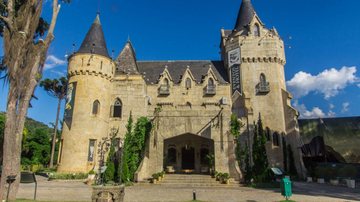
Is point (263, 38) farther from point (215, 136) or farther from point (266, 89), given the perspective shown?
point (215, 136)

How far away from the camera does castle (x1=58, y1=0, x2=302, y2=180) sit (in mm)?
22750

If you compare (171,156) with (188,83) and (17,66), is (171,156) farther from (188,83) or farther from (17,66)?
(17,66)

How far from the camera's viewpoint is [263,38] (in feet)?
107

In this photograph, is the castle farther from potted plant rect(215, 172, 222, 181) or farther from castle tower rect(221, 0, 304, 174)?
potted plant rect(215, 172, 222, 181)

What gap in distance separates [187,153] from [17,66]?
66.9 ft

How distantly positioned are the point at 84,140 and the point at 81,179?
386 centimetres

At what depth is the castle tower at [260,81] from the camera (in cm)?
2892

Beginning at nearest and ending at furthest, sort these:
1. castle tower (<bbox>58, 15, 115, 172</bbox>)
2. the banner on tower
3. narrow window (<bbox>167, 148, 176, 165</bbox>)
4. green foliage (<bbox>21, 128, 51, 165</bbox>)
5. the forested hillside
Result: castle tower (<bbox>58, 15, 115, 172</bbox>) < the banner on tower < narrow window (<bbox>167, 148, 176, 165</bbox>) < the forested hillside < green foliage (<bbox>21, 128, 51, 165</bbox>)

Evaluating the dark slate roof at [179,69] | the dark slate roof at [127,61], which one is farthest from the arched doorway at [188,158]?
the dark slate roof at [127,61]

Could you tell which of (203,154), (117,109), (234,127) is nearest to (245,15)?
(234,127)

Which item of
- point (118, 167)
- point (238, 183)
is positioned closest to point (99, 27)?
point (118, 167)

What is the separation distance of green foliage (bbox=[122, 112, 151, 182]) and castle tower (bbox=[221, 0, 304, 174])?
38.2ft

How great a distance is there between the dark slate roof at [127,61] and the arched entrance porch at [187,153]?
33.5 ft

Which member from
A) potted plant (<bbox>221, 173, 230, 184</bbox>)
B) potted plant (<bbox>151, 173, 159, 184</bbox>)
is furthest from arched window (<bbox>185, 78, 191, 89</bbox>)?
potted plant (<bbox>221, 173, 230, 184</bbox>)
